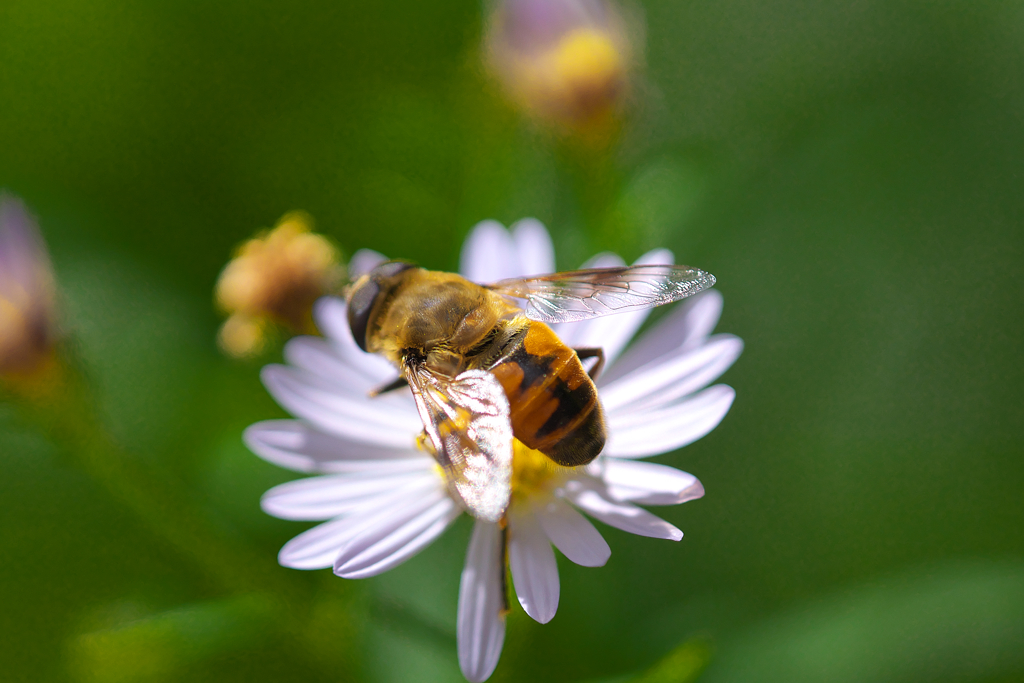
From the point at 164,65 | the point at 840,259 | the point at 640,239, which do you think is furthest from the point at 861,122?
the point at 164,65

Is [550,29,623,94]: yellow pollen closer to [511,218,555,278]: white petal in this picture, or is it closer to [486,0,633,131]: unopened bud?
[486,0,633,131]: unopened bud

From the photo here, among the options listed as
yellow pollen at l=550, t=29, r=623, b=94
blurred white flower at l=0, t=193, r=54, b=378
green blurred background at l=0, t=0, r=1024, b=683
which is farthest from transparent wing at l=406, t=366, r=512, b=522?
yellow pollen at l=550, t=29, r=623, b=94

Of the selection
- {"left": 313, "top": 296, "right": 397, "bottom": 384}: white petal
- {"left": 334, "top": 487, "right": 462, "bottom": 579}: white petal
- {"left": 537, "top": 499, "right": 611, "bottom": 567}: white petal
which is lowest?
{"left": 334, "top": 487, "right": 462, "bottom": 579}: white petal

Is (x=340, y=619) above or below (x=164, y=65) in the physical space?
below

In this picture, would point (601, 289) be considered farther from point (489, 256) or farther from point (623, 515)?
point (623, 515)

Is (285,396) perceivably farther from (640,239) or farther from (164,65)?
(164,65)

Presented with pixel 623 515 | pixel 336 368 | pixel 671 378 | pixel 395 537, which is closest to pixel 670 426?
pixel 671 378

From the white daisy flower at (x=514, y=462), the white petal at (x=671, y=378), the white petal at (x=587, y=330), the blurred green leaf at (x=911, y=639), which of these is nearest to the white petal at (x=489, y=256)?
the white daisy flower at (x=514, y=462)
